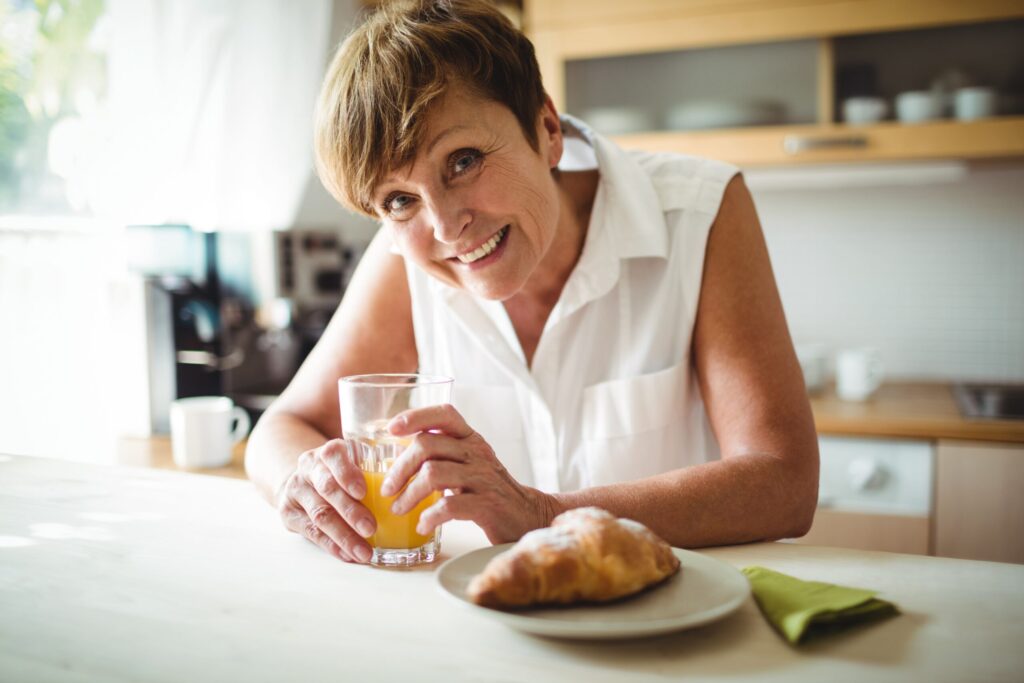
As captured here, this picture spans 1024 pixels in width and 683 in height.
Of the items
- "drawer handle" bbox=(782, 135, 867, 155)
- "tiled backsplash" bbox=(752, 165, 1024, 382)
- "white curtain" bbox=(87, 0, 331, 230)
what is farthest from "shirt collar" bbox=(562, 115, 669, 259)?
"tiled backsplash" bbox=(752, 165, 1024, 382)

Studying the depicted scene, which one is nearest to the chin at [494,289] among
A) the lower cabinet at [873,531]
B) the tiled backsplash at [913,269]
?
the lower cabinet at [873,531]

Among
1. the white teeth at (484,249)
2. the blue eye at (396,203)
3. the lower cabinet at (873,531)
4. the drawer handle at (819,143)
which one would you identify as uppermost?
the drawer handle at (819,143)

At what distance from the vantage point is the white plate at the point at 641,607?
1.87ft

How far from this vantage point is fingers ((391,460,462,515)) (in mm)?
763

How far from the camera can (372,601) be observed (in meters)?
0.70

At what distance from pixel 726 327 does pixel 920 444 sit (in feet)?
3.74

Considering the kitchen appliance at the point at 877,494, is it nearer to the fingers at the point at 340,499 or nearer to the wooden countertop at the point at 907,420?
the wooden countertop at the point at 907,420

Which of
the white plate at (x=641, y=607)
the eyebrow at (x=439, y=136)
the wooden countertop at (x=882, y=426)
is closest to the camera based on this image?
the white plate at (x=641, y=607)

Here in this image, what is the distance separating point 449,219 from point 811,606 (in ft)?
1.98

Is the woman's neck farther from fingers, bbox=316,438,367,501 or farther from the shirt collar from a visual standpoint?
fingers, bbox=316,438,367,501

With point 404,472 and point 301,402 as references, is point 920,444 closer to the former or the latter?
point 301,402

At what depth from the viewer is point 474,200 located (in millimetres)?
1042

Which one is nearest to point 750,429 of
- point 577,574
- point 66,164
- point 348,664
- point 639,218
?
point 639,218

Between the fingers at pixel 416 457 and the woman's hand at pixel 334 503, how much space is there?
0.04 metres
